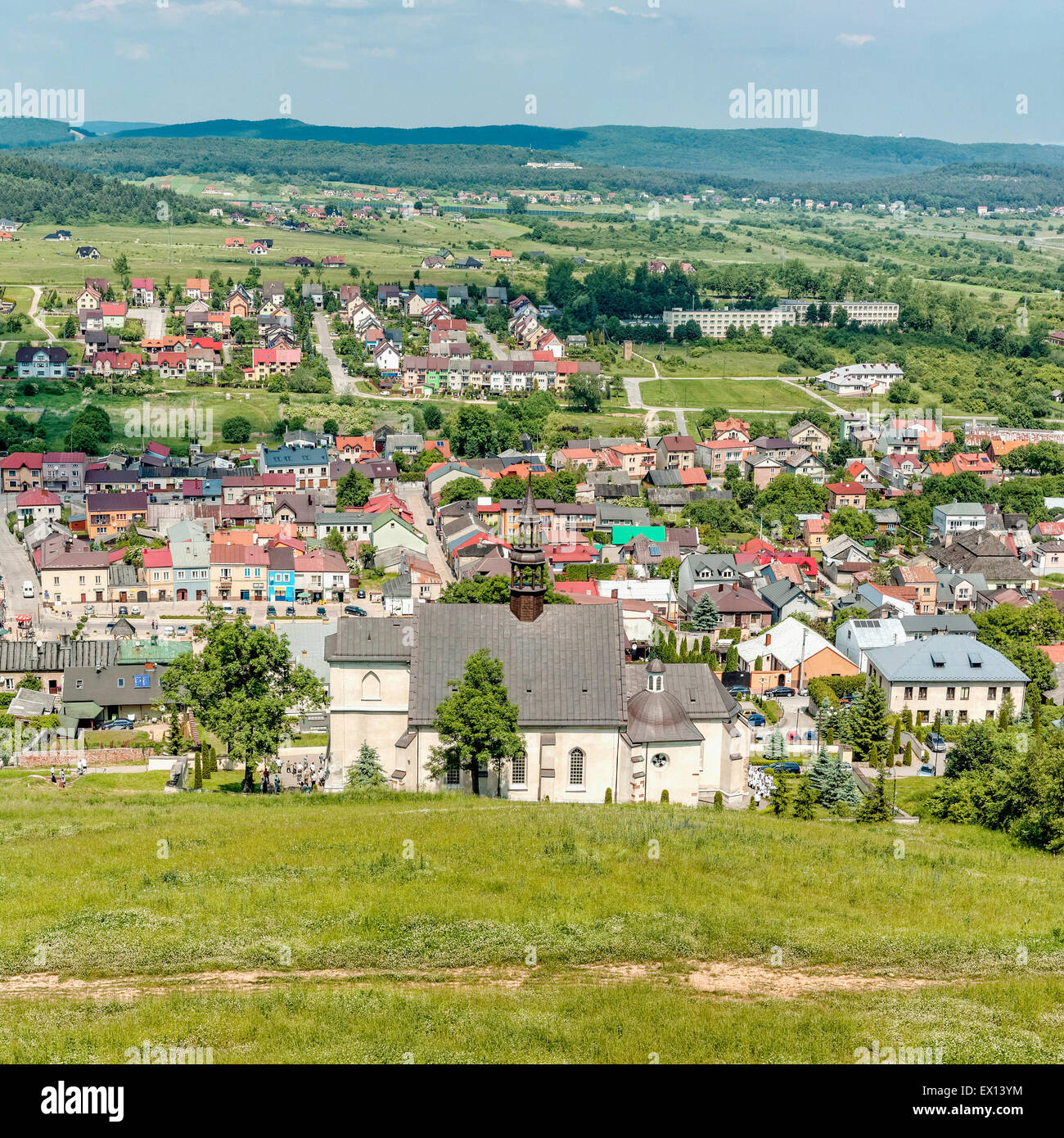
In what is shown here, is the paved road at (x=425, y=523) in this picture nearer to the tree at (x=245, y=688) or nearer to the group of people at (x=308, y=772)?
the group of people at (x=308, y=772)

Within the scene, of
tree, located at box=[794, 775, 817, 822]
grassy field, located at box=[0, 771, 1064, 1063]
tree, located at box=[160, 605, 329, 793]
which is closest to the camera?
grassy field, located at box=[0, 771, 1064, 1063]

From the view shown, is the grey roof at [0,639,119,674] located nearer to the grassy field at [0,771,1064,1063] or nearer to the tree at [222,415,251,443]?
the grassy field at [0,771,1064,1063]

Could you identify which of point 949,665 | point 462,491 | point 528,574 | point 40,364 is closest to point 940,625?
point 949,665

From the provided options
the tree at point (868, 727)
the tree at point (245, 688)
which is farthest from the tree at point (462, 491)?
the tree at point (245, 688)

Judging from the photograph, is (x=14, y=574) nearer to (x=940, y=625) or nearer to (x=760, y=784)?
(x=760, y=784)

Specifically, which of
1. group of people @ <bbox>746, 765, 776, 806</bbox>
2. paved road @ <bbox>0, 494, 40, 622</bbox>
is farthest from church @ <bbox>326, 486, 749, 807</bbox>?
paved road @ <bbox>0, 494, 40, 622</bbox>
